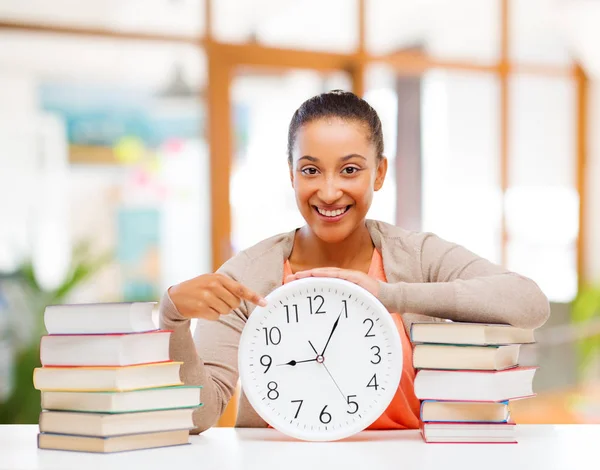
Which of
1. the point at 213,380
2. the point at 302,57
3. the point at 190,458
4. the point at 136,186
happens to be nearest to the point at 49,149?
→ the point at 136,186

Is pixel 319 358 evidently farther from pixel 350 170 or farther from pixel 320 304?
pixel 350 170

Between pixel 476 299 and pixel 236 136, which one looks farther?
pixel 236 136

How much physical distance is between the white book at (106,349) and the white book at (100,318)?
0.01 meters

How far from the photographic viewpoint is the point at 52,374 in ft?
4.63

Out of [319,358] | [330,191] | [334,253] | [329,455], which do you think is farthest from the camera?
[334,253]

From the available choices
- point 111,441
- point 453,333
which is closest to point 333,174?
point 453,333

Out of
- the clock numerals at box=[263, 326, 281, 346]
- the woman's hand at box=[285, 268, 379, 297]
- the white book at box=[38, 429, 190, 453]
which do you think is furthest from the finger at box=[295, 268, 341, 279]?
the white book at box=[38, 429, 190, 453]

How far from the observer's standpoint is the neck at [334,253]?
5.86 ft

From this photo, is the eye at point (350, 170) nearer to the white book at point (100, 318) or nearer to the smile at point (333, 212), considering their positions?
the smile at point (333, 212)

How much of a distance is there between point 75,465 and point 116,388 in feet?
0.44

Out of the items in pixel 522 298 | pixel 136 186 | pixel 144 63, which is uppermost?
pixel 144 63

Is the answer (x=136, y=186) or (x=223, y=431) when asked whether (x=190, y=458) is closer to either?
(x=223, y=431)

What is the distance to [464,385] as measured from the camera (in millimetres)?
1420

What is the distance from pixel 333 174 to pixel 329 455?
0.55 metres
